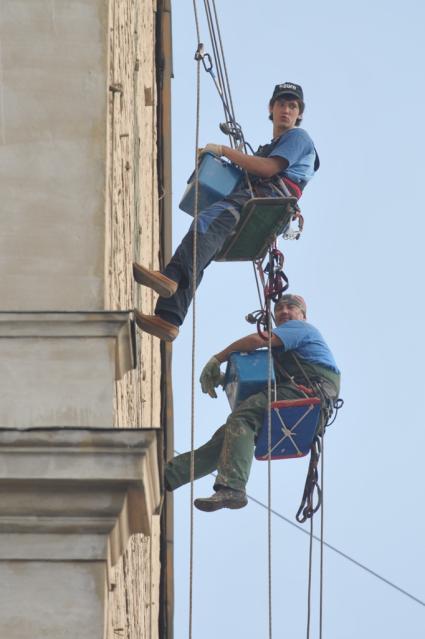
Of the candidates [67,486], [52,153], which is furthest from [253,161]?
[67,486]

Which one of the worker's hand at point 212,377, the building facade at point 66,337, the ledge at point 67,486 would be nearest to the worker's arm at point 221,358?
the worker's hand at point 212,377

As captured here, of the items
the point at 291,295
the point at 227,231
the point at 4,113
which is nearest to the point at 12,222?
the point at 4,113

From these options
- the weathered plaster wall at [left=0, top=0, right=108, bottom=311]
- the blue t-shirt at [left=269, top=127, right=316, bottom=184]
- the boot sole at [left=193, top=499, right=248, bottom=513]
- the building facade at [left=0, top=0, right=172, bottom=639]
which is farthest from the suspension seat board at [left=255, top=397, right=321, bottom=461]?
the weathered plaster wall at [left=0, top=0, right=108, bottom=311]

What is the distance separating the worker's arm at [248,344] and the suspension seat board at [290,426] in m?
0.43

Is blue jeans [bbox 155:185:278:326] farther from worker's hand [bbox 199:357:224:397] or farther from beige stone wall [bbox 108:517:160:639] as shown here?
beige stone wall [bbox 108:517:160:639]

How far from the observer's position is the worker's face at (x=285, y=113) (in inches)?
444

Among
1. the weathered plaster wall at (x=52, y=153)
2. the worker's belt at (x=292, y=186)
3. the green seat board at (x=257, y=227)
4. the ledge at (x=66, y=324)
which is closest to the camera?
the ledge at (x=66, y=324)

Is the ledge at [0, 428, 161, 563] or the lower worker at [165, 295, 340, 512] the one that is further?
the lower worker at [165, 295, 340, 512]

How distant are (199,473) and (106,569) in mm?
3479

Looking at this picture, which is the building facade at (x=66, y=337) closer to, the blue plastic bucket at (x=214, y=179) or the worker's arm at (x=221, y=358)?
the blue plastic bucket at (x=214, y=179)

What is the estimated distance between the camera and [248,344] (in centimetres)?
1091

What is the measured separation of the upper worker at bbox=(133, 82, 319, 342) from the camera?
30.9 ft

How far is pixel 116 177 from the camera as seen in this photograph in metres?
9.05

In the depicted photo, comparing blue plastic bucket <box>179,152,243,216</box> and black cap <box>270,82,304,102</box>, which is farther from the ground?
black cap <box>270,82,304,102</box>
